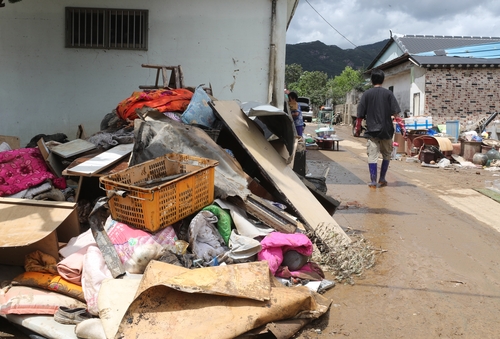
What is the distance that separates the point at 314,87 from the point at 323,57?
51.7 m

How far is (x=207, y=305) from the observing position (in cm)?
305

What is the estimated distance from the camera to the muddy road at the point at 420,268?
334 centimetres

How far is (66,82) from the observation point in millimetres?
8719

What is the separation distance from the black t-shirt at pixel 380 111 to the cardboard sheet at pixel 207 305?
5.15m

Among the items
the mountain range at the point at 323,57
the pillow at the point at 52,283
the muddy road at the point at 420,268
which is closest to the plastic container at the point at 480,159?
the muddy road at the point at 420,268

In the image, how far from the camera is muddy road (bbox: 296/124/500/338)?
3336mm

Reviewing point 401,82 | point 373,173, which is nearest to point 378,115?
point 373,173

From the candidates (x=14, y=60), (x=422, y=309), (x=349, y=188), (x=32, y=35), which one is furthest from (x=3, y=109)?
(x=422, y=309)

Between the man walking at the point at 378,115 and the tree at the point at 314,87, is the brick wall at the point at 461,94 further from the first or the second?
the tree at the point at 314,87

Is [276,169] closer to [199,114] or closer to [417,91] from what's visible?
[199,114]

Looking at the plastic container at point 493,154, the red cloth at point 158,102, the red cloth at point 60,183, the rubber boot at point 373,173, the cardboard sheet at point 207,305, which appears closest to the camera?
the cardboard sheet at point 207,305

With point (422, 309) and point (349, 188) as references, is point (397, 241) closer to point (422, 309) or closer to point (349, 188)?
point (422, 309)

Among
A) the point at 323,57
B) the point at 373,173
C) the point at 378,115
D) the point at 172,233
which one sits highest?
the point at 323,57

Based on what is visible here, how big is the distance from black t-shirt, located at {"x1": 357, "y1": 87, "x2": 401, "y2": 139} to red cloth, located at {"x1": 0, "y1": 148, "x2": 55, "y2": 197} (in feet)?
16.9
